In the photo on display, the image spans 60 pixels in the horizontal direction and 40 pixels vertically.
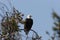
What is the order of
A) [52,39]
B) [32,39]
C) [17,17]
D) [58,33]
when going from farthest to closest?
[17,17] < [32,39] < [52,39] < [58,33]

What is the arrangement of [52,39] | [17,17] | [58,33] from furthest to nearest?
[17,17]
[52,39]
[58,33]

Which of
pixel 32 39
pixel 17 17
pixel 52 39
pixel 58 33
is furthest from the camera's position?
pixel 17 17

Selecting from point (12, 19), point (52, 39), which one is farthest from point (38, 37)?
point (52, 39)

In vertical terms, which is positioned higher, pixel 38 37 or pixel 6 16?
pixel 6 16

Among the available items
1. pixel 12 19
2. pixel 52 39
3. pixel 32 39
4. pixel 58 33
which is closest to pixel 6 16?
pixel 12 19

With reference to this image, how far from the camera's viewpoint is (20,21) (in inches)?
241

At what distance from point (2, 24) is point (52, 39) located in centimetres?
160

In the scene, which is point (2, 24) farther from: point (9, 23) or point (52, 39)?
point (52, 39)

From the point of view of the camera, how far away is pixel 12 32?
19.3ft

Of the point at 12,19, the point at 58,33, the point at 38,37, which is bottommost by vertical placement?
the point at 38,37

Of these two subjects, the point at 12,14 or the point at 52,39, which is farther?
the point at 12,14

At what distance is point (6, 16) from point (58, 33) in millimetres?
2771

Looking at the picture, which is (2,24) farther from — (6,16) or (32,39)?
(32,39)

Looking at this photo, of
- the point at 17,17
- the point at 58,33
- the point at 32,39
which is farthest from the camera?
the point at 17,17
